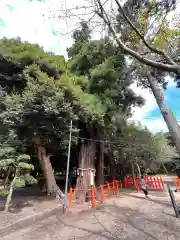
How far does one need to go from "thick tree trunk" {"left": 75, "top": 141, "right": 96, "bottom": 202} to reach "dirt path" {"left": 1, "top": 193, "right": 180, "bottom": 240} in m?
2.23

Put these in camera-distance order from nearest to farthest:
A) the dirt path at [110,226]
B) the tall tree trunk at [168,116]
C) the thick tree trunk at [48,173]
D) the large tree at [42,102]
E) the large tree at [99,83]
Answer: the tall tree trunk at [168,116]
the dirt path at [110,226]
the large tree at [42,102]
the thick tree trunk at [48,173]
the large tree at [99,83]

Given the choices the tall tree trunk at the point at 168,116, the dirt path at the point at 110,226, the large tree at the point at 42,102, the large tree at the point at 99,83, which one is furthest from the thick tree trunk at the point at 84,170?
the tall tree trunk at the point at 168,116

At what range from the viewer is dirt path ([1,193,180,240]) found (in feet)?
14.2

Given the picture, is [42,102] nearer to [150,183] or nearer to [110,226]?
[110,226]

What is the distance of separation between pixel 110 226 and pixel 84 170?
4.53m

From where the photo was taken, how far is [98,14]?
3316 millimetres

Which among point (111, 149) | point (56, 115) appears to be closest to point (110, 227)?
point (56, 115)

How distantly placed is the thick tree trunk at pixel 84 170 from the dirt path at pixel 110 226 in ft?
7.33

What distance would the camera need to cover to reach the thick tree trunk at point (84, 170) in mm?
8945

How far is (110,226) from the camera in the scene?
5012mm

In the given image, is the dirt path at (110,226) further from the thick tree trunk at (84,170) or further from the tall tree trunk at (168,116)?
the tall tree trunk at (168,116)

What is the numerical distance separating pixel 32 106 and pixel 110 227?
5114 millimetres

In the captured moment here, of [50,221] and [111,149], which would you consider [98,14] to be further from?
[111,149]

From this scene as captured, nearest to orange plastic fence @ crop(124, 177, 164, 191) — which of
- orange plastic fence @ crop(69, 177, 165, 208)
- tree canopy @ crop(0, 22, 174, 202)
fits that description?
orange plastic fence @ crop(69, 177, 165, 208)
